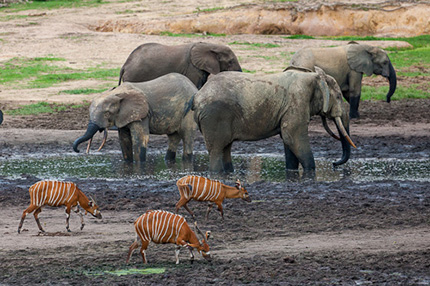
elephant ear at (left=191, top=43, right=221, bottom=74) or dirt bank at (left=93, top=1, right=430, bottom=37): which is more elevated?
elephant ear at (left=191, top=43, right=221, bottom=74)

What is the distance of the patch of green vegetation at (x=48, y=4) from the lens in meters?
38.0

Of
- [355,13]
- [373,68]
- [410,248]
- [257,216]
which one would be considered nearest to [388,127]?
[373,68]

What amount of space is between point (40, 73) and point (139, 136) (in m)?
10.8

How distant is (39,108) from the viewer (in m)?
20.5

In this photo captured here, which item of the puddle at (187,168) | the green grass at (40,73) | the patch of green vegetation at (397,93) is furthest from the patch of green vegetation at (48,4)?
the puddle at (187,168)

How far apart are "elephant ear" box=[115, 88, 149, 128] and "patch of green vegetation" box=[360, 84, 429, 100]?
369 inches

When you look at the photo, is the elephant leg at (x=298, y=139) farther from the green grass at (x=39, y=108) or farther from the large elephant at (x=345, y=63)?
the green grass at (x=39, y=108)

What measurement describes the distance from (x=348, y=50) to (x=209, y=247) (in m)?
13.2

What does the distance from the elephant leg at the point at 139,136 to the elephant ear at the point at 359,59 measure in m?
7.58

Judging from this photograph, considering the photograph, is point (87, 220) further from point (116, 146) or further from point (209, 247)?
point (116, 146)

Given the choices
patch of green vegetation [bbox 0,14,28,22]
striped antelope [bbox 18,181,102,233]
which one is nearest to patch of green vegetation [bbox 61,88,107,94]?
striped antelope [bbox 18,181,102,233]

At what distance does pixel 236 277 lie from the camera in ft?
24.2

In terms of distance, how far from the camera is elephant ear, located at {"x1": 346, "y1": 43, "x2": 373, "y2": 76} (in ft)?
67.3

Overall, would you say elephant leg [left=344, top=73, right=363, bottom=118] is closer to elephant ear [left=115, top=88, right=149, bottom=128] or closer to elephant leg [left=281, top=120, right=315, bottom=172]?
elephant leg [left=281, top=120, right=315, bottom=172]
